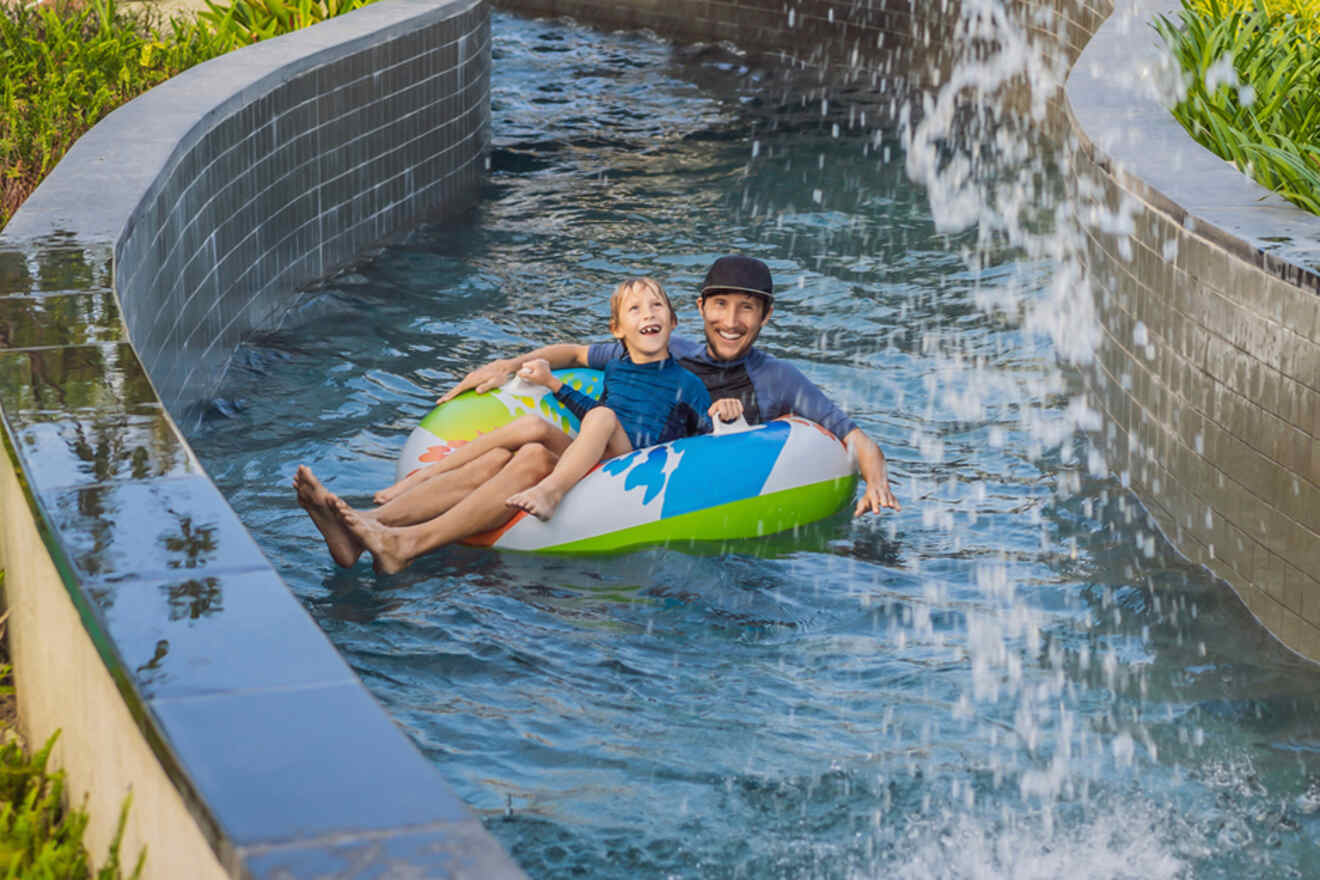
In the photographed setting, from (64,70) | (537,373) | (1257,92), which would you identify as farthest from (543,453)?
(64,70)

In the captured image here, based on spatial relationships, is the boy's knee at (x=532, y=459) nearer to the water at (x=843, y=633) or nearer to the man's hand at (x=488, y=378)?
the water at (x=843, y=633)

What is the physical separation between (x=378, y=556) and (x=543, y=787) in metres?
1.51

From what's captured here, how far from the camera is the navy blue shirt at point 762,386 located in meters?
6.71

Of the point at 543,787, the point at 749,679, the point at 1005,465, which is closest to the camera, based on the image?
the point at 543,787

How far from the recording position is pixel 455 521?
579cm

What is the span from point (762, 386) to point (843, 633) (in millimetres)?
1568

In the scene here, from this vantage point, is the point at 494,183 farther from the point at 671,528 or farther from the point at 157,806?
the point at 157,806

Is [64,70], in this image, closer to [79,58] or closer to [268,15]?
[79,58]

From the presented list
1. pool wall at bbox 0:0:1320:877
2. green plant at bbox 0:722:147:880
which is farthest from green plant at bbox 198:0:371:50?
green plant at bbox 0:722:147:880

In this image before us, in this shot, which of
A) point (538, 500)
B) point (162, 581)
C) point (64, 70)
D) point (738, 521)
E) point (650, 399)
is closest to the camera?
point (162, 581)

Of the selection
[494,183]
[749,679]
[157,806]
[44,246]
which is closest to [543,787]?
[749,679]

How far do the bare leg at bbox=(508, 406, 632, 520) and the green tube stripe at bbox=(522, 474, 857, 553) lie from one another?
22cm

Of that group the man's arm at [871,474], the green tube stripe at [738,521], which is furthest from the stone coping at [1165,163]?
the green tube stripe at [738,521]

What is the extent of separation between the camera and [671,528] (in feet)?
19.6
